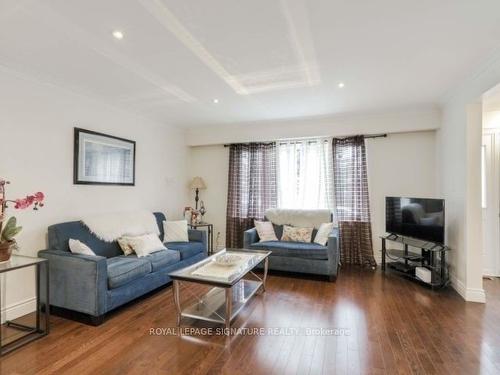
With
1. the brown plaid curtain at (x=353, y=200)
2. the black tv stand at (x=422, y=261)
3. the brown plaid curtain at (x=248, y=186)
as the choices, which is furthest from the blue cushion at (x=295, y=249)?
the black tv stand at (x=422, y=261)

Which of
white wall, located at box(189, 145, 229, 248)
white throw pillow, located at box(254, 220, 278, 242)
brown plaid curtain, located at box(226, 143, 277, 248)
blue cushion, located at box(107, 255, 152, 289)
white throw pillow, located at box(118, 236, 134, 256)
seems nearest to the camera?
blue cushion, located at box(107, 255, 152, 289)

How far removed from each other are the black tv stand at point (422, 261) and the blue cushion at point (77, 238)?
3.70 meters

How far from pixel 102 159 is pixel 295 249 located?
2.88 meters

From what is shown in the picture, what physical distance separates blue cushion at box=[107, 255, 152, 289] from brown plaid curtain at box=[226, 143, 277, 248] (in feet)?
7.06

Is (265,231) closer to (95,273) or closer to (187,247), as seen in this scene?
(187,247)

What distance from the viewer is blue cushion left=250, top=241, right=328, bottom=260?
3680 millimetres

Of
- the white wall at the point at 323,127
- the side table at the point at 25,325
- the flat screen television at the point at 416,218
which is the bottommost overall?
the side table at the point at 25,325

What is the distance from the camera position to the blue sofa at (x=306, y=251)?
3.63 metres

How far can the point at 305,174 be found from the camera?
15.6ft

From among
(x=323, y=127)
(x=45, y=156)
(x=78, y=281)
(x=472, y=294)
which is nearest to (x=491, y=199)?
(x=472, y=294)

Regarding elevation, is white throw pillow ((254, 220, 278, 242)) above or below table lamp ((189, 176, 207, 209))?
below

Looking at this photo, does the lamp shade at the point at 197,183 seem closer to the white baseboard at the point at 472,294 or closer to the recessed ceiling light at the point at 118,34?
the recessed ceiling light at the point at 118,34

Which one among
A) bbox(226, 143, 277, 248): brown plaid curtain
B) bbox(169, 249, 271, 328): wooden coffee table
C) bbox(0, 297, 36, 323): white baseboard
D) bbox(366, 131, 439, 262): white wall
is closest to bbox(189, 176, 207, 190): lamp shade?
bbox(226, 143, 277, 248): brown plaid curtain

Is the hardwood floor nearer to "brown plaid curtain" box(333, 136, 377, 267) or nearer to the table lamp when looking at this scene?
"brown plaid curtain" box(333, 136, 377, 267)
